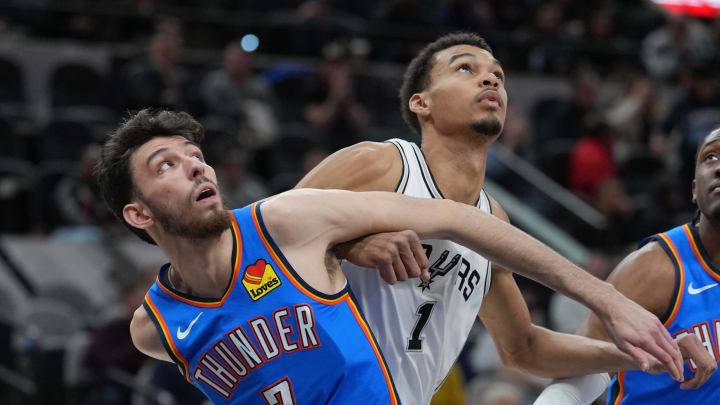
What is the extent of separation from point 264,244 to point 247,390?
54cm

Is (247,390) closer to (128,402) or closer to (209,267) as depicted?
(209,267)

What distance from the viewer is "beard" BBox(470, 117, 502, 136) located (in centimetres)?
432

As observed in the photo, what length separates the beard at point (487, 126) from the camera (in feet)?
14.2

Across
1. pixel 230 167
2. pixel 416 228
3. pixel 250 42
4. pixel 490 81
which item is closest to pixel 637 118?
pixel 250 42

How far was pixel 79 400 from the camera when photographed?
757 cm

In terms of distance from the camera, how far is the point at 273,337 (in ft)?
12.2

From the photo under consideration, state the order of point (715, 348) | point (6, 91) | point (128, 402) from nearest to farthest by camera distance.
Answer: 1. point (715, 348)
2. point (128, 402)
3. point (6, 91)

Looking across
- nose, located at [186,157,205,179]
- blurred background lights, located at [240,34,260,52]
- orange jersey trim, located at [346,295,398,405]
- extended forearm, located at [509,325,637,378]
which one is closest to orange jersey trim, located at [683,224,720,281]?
extended forearm, located at [509,325,637,378]

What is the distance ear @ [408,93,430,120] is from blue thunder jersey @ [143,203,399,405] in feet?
3.62

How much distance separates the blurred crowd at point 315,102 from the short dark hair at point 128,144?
3.67 meters

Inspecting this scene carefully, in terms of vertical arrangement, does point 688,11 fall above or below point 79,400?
above

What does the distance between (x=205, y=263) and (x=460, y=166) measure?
1.22 m

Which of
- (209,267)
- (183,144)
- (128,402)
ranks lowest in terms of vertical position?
(128,402)

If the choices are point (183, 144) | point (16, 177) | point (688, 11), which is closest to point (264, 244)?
point (183, 144)
